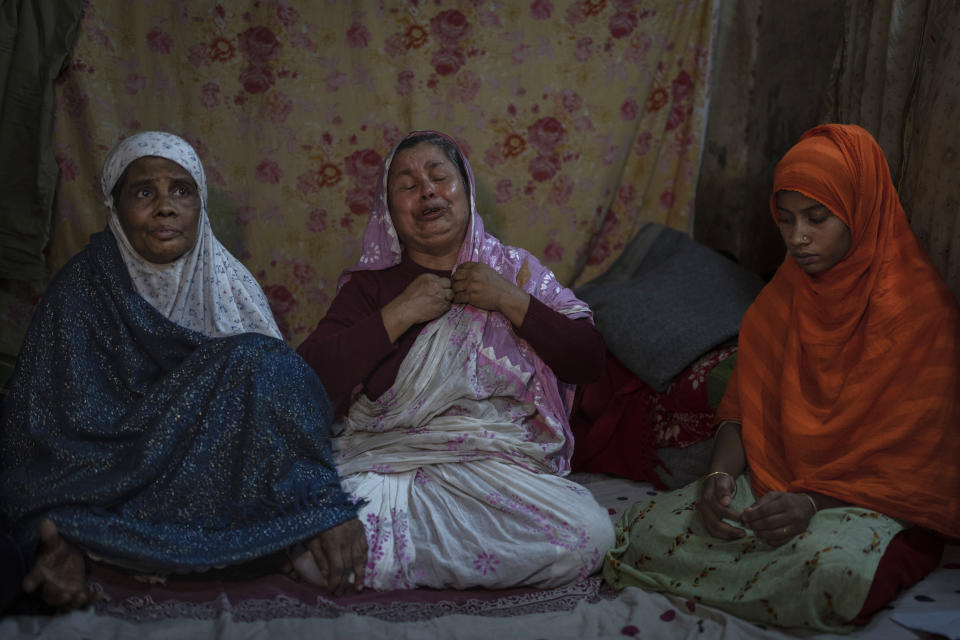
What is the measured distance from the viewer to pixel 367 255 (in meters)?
2.53

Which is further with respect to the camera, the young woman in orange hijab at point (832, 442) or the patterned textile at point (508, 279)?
the patterned textile at point (508, 279)

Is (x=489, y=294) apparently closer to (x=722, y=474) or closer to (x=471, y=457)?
(x=471, y=457)

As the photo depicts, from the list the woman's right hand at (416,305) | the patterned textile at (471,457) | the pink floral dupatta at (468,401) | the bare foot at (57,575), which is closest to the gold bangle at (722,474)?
the patterned textile at (471,457)

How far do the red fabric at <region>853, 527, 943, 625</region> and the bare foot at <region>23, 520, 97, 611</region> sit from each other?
171cm

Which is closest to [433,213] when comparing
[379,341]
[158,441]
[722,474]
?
[379,341]

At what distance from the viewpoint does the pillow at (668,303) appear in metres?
2.89

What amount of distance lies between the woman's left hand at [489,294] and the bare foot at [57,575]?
1122mm

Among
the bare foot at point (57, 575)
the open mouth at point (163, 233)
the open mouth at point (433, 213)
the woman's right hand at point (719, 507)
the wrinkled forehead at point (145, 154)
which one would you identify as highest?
the wrinkled forehead at point (145, 154)

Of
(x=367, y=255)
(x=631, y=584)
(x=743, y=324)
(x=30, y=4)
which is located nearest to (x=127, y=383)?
(x=367, y=255)

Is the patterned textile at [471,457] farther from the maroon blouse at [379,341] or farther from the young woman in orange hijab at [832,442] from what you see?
the young woman in orange hijab at [832,442]

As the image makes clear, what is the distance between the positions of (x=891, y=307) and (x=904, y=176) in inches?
29.4

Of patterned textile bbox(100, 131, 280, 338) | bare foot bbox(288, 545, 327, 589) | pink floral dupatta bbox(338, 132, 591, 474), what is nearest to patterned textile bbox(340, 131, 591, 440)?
pink floral dupatta bbox(338, 132, 591, 474)

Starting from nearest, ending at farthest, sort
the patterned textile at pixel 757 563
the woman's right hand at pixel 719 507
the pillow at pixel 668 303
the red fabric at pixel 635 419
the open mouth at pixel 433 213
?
the patterned textile at pixel 757 563, the woman's right hand at pixel 719 507, the open mouth at pixel 433 213, the red fabric at pixel 635 419, the pillow at pixel 668 303

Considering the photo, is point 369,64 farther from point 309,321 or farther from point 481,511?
point 481,511
